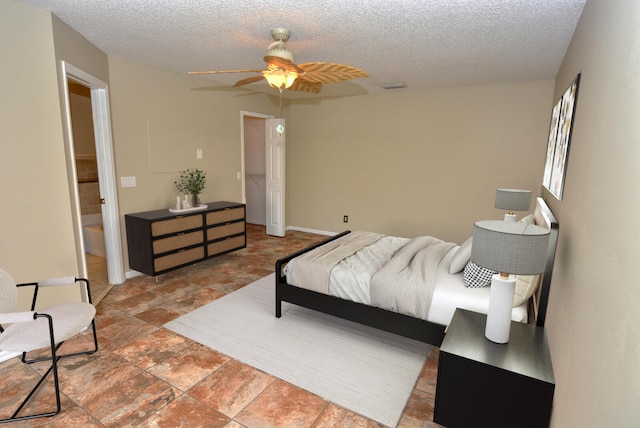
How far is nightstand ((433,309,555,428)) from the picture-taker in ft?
5.11

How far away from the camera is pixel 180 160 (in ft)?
15.0

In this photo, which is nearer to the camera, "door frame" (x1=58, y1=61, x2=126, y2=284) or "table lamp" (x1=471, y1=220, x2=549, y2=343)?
"table lamp" (x1=471, y1=220, x2=549, y2=343)

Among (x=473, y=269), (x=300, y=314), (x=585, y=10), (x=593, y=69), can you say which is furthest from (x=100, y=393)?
(x=585, y=10)

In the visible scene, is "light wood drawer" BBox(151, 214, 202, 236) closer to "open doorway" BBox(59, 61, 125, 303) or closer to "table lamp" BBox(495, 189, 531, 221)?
"open doorway" BBox(59, 61, 125, 303)

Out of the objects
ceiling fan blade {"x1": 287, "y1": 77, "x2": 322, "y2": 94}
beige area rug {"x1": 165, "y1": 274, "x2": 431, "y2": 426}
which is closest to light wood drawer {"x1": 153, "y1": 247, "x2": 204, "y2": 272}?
beige area rug {"x1": 165, "y1": 274, "x2": 431, "y2": 426}

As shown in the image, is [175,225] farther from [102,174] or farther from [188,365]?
[188,365]

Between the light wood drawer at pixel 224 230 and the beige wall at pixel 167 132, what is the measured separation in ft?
2.14

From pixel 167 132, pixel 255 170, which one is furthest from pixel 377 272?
pixel 255 170

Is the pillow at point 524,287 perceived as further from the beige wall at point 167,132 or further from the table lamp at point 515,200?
the beige wall at point 167,132

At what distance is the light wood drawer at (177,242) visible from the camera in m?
3.85

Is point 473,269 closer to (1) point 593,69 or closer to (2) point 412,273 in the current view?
(2) point 412,273

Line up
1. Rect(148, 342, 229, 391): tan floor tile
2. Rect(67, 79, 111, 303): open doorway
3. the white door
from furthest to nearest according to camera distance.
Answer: the white door < Rect(67, 79, 111, 303): open doorway < Rect(148, 342, 229, 391): tan floor tile

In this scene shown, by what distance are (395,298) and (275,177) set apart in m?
4.06

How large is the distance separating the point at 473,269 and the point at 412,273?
17.9 inches
